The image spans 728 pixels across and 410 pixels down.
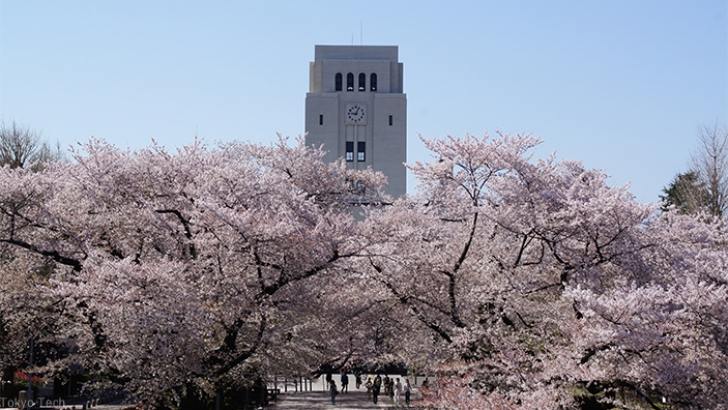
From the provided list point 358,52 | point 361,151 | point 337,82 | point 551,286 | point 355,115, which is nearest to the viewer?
point 551,286

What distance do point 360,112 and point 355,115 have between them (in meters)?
0.49

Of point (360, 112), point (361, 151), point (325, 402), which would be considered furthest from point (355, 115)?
point (325, 402)

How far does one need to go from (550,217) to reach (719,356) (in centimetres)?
426

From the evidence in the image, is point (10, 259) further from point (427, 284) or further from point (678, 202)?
point (678, 202)

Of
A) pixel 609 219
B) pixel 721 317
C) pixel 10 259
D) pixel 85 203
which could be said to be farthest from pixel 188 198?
pixel 721 317

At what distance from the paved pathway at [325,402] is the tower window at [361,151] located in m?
37.6

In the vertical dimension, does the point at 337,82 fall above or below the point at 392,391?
above

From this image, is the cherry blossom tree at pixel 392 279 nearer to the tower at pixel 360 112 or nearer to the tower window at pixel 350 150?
Result: the tower at pixel 360 112

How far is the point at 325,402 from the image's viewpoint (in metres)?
31.0

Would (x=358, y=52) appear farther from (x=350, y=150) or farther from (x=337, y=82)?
(x=350, y=150)

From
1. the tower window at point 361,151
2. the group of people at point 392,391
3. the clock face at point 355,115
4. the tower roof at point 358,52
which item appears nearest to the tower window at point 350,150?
the tower window at point 361,151

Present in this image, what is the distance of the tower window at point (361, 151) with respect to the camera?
241ft

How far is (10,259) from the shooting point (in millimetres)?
21734

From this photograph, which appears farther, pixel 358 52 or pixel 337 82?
pixel 358 52
